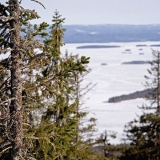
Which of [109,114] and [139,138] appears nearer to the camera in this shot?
[139,138]

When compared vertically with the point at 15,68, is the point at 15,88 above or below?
below

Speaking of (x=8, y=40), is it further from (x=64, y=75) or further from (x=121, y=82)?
(x=121, y=82)

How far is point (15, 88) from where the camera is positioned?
658 centimetres

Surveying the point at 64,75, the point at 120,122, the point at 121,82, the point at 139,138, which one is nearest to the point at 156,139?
the point at 139,138

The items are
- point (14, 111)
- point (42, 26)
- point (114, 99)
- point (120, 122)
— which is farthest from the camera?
point (114, 99)

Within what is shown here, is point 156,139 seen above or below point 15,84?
below

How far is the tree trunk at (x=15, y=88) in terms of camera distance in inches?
256

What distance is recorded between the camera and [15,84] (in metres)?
6.57

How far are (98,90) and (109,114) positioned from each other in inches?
684

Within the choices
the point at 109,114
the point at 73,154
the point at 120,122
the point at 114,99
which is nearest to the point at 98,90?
the point at 114,99

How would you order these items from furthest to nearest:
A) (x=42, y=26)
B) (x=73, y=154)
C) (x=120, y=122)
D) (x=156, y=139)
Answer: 1. (x=120, y=122)
2. (x=156, y=139)
3. (x=73, y=154)
4. (x=42, y=26)

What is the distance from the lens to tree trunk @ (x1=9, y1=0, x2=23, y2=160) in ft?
21.3

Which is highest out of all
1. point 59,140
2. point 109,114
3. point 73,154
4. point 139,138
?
point 59,140

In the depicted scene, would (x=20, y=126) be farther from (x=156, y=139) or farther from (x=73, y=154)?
(x=156, y=139)
